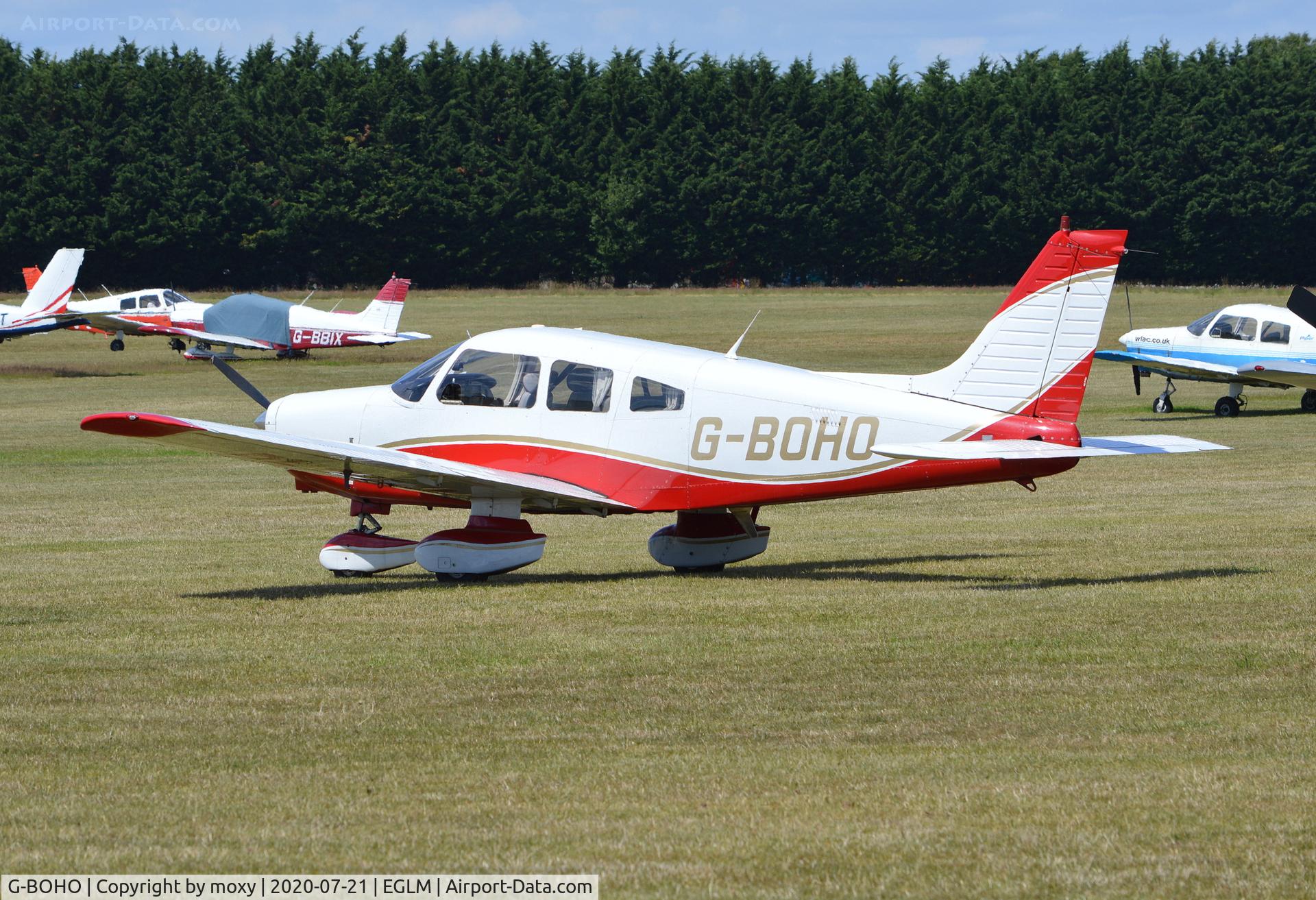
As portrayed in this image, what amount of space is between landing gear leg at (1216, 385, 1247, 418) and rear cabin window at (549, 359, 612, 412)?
67.8ft

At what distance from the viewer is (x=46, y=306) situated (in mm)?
47031

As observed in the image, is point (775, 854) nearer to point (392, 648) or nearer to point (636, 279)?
point (392, 648)

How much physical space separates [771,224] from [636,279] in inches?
341

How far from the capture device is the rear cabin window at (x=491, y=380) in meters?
12.7

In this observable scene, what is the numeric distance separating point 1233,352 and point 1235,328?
51 centimetres

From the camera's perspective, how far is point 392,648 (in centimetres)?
970

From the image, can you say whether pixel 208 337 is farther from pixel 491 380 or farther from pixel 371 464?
pixel 371 464

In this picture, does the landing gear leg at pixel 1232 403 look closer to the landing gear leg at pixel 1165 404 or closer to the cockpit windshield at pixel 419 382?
the landing gear leg at pixel 1165 404

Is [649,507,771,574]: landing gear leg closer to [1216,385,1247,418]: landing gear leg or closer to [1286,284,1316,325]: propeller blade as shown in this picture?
[1286,284,1316,325]: propeller blade

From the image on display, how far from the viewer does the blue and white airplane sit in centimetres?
2939

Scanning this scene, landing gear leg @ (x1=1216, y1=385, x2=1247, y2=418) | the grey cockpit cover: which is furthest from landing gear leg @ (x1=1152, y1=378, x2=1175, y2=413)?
the grey cockpit cover

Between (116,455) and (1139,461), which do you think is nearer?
(1139,461)

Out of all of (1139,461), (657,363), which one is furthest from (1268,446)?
(657,363)

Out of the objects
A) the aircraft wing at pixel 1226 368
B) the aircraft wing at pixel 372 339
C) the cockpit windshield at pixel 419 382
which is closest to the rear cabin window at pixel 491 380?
the cockpit windshield at pixel 419 382
